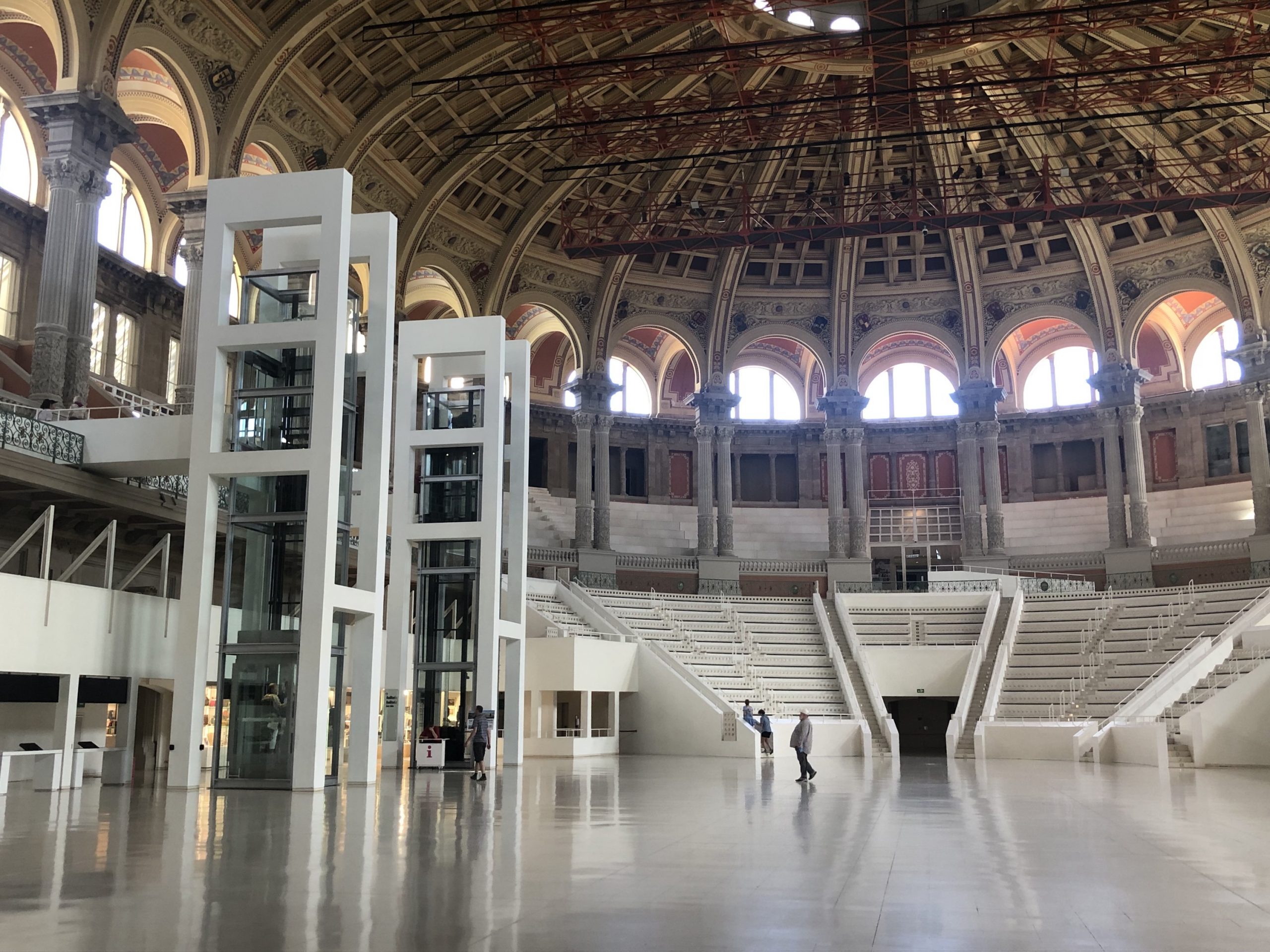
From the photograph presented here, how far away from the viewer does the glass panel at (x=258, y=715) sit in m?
17.1

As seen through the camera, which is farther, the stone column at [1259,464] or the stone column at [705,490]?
the stone column at [705,490]

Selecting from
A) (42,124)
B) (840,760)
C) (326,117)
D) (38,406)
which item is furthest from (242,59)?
(840,760)

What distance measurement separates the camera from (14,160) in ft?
101

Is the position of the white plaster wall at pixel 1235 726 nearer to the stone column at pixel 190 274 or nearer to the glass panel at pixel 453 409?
the glass panel at pixel 453 409

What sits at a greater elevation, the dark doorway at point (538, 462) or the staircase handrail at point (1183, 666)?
the dark doorway at point (538, 462)

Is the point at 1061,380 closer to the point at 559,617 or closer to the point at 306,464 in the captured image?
the point at 559,617

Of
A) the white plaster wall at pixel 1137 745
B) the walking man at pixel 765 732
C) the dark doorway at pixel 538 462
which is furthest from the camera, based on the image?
the dark doorway at pixel 538 462

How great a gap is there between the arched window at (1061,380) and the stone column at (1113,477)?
5.18m

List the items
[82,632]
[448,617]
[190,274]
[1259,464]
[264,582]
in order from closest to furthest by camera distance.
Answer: [264,582], [82,632], [448,617], [190,274], [1259,464]

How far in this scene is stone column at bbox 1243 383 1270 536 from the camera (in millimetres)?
39406

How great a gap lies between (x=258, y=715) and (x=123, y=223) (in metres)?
23.1

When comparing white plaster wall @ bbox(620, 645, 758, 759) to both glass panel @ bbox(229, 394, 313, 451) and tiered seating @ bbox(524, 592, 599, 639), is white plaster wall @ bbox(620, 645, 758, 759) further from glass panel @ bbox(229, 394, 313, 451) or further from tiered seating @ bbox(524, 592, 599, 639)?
glass panel @ bbox(229, 394, 313, 451)

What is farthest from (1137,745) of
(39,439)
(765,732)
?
(39,439)

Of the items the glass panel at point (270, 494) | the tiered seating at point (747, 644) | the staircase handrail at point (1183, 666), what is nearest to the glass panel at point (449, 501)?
the glass panel at point (270, 494)
